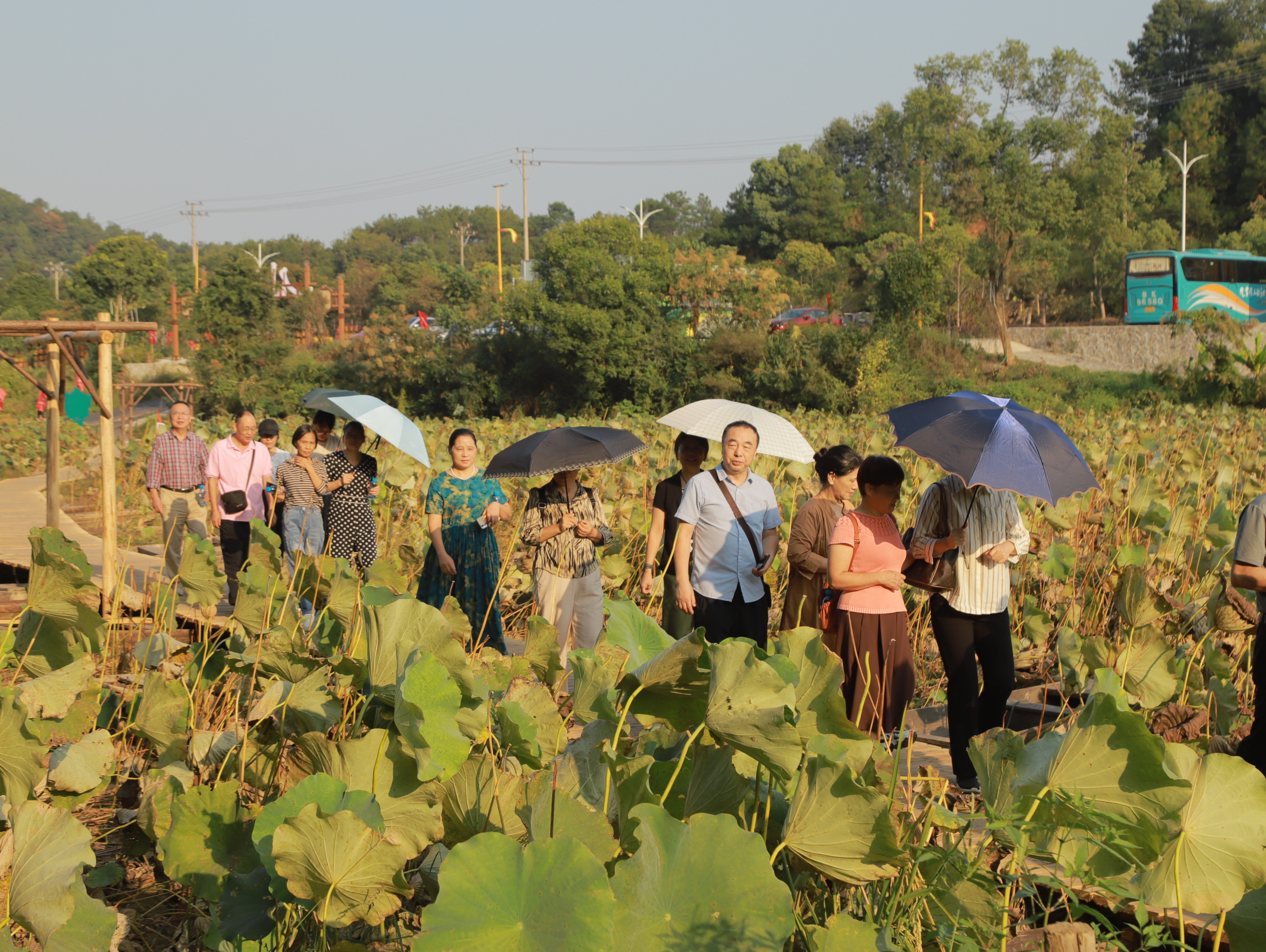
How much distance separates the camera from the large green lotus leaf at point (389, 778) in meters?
2.10

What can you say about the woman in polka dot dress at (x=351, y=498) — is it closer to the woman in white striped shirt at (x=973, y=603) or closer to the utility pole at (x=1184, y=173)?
the woman in white striped shirt at (x=973, y=603)

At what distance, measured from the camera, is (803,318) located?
120ft

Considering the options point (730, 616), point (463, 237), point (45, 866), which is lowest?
point (730, 616)

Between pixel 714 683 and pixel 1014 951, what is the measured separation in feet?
2.95

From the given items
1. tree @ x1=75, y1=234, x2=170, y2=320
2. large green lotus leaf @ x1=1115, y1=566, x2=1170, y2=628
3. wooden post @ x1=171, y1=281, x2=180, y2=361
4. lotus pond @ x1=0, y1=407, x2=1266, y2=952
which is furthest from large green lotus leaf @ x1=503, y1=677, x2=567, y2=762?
tree @ x1=75, y1=234, x2=170, y2=320

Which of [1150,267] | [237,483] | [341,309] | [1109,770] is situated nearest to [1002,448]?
[1109,770]

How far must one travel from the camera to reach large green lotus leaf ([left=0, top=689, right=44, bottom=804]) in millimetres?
2217

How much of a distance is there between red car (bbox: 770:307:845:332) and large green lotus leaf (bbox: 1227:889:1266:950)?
2771cm

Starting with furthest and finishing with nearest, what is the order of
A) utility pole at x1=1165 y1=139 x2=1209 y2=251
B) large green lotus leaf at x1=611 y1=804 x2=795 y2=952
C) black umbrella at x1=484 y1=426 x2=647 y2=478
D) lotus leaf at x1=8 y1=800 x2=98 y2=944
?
1. utility pole at x1=1165 y1=139 x2=1209 y2=251
2. black umbrella at x1=484 y1=426 x2=647 y2=478
3. lotus leaf at x1=8 y1=800 x2=98 y2=944
4. large green lotus leaf at x1=611 y1=804 x2=795 y2=952

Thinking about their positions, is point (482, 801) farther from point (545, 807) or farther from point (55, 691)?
point (55, 691)

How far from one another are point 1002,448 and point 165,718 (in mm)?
2643

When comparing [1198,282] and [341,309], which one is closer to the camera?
[1198,282]

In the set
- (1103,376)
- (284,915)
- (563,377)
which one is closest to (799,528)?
(284,915)

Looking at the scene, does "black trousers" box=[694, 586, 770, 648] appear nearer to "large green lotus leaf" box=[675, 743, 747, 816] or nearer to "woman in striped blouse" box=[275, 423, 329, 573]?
"large green lotus leaf" box=[675, 743, 747, 816]
